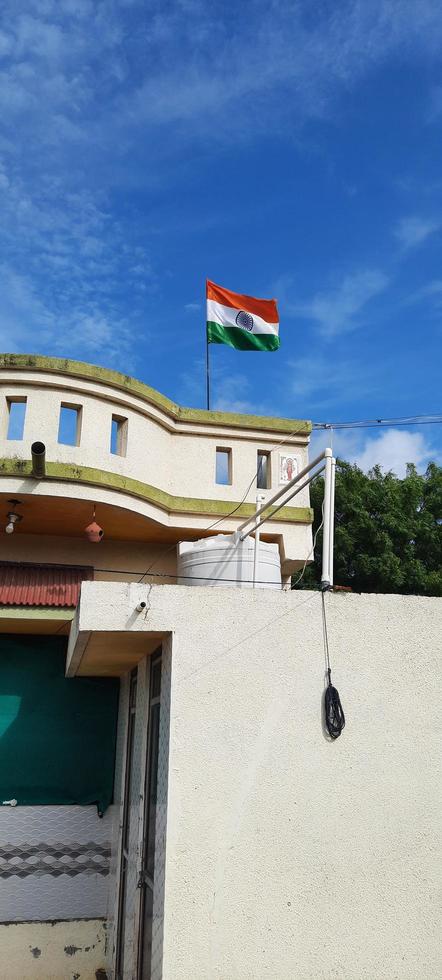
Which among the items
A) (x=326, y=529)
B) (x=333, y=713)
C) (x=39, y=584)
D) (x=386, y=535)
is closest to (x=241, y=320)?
(x=39, y=584)

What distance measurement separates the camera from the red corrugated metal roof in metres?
9.67

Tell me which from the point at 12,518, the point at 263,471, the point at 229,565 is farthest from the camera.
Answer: the point at 263,471

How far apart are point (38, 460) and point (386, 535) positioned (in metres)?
16.4

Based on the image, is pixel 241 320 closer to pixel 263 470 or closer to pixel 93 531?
pixel 263 470

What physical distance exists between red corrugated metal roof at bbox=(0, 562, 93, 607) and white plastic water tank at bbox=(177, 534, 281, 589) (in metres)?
2.64

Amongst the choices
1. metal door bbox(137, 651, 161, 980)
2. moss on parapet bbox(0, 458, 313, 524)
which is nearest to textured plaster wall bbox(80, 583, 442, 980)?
metal door bbox(137, 651, 161, 980)

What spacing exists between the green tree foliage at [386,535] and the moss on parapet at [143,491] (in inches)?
445

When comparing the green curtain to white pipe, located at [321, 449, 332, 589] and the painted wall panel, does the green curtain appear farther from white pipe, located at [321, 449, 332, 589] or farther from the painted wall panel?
white pipe, located at [321, 449, 332, 589]

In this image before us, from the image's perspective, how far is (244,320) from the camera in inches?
515

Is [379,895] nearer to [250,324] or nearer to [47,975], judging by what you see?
[47,975]

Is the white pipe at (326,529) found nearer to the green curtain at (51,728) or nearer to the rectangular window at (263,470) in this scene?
the green curtain at (51,728)

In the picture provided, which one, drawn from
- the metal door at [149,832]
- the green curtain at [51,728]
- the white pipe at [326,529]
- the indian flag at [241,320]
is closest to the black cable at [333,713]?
the white pipe at [326,529]

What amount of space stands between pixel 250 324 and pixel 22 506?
17.5 feet

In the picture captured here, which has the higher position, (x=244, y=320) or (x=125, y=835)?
(x=244, y=320)
